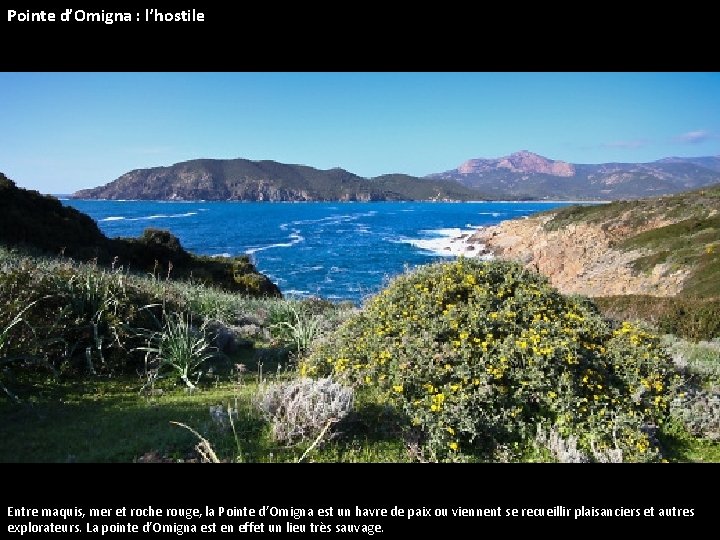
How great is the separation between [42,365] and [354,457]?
545 centimetres

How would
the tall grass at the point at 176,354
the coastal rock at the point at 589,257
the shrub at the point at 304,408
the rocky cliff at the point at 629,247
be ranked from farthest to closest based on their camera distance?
the coastal rock at the point at 589,257
the rocky cliff at the point at 629,247
the tall grass at the point at 176,354
the shrub at the point at 304,408

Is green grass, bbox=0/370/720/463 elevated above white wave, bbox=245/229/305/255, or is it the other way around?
green grass, bbox=0/370/720/463

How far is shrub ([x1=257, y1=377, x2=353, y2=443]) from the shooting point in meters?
5.48

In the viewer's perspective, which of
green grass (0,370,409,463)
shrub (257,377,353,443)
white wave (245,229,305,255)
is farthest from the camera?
white wave (245,229,305,255)

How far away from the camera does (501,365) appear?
5973 millimetres

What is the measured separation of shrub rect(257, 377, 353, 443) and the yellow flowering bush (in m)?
0.75

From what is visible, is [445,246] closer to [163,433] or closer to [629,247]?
[629,247]

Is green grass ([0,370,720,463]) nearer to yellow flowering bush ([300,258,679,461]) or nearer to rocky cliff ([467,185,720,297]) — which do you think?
yellow flowering bush ([300,258,679,461])

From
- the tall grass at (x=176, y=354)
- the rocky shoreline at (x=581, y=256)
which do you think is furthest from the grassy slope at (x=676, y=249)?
the tall grass at (x=176, y=354)

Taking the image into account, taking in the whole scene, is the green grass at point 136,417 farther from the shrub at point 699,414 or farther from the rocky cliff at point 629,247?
the rocky cliff at point 629,247

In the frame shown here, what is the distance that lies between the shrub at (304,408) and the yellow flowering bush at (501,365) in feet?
2.47

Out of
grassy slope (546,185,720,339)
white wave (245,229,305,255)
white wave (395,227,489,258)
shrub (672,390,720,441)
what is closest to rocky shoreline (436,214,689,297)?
white wave (395,227,489,258)

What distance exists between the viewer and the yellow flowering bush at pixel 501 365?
5.54 metres
